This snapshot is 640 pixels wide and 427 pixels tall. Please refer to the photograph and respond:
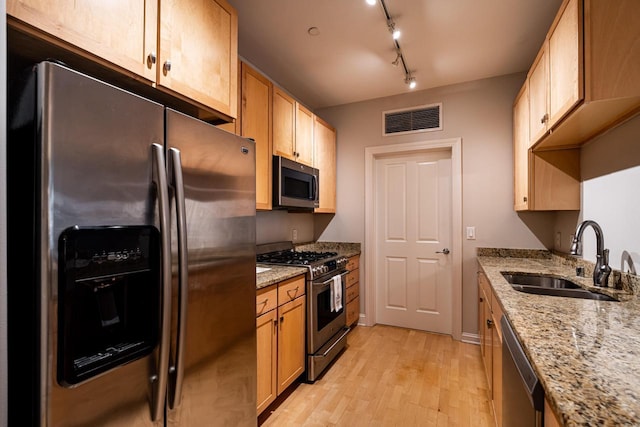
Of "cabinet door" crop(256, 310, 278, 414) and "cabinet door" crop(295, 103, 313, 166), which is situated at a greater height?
"cabinet door" crop(295, 103, 313, 166)

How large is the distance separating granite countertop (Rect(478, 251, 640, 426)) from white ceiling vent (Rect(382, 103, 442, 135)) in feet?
7.36

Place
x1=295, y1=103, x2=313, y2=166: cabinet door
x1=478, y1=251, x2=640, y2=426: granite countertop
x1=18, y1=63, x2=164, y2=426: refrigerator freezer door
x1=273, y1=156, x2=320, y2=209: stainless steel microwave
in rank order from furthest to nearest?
x1=295, y1=103, x2=313, y2=166: cabinet door → x1=273, y1=156, x2=320, y2=209: stainless steel microwave → x1=18, y1=63, x2=164, y2=426: refrigerator freezer door → x1=478, y1=251, x2=640, y2=426: granite countertop

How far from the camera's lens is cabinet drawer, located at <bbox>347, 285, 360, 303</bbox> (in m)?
3.37

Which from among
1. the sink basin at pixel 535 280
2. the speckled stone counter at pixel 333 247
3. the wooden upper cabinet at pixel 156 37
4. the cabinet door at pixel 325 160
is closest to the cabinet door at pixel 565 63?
the sink basin at pixel 535 280

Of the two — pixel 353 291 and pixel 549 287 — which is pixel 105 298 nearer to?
pixel 549 287

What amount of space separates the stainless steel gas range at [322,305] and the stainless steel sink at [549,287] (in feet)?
4.32

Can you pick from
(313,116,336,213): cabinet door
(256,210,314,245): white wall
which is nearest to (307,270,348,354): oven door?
(256,210,314,245): white wall

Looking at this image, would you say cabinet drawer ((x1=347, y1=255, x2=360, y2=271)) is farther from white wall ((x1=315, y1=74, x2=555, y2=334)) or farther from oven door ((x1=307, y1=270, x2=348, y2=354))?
white wall ((x1=315, y1=74, x2=555, y2=334))

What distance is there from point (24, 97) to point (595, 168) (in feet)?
9.50

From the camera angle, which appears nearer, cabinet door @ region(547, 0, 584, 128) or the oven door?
cabinet door @ region(547, 0, 584, 128)

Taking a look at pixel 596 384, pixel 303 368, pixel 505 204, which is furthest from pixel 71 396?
pixel 505 204

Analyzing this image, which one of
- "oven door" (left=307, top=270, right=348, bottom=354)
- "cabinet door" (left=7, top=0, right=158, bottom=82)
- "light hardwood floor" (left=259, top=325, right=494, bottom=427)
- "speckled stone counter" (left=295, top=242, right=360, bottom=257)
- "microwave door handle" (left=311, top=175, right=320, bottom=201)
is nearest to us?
"cabinet door" (left=7, top=0, right=158, bottom=82)

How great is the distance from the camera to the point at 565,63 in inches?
60.3

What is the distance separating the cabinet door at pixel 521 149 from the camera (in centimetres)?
243
